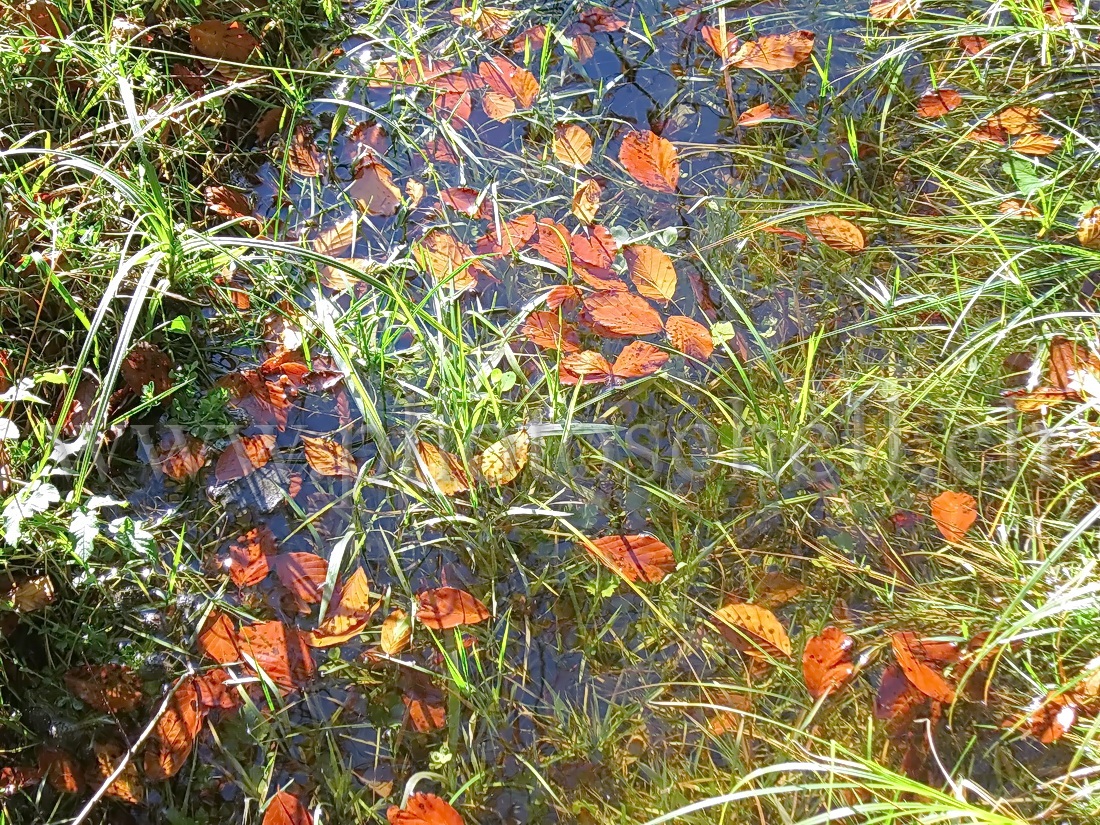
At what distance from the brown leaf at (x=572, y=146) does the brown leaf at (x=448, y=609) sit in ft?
3.77

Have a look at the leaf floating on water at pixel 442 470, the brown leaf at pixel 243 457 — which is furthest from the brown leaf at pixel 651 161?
the brown leaf at pixel 243 457

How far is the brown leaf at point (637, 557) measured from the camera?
1.50m

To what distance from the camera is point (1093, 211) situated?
1788 mm

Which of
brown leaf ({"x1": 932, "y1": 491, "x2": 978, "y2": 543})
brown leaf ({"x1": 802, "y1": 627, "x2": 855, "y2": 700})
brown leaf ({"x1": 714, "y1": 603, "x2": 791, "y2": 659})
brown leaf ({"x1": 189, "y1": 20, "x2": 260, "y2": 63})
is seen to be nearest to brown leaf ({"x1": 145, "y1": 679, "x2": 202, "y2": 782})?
brown leaf ({"x1": 714, "y1": 603, "x2": 791, "y2": 659})

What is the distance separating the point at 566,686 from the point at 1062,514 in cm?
99

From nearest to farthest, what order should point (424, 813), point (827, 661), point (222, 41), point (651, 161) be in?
point (424, 813) → point (827, 661) → point (651, 161) → point (222, 41)

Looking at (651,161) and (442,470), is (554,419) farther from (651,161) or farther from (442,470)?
(651,161)

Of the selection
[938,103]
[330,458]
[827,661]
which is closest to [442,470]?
[330,458]

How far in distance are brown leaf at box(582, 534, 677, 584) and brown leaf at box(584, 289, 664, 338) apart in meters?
0.48

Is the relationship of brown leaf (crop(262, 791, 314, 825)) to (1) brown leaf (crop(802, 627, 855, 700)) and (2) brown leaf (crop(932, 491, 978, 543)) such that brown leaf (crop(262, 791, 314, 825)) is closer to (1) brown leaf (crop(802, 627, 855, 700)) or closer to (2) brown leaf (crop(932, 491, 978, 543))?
(1) brown leaf (crop(802, 627, 855, 700))

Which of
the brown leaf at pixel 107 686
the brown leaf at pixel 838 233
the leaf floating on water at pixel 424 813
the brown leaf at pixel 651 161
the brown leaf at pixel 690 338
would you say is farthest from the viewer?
the brown leaf at pixel 651 161

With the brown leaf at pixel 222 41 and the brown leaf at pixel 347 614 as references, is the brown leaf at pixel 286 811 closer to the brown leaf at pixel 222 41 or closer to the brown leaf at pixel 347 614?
the brown leaf at pixel 347 614

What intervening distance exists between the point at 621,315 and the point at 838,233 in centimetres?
58

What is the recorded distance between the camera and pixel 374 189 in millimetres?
2037
